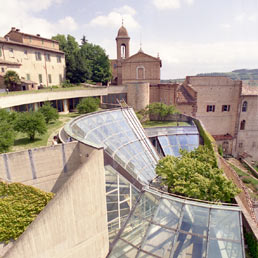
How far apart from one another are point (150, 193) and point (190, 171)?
12.5ft

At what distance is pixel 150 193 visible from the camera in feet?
43.1

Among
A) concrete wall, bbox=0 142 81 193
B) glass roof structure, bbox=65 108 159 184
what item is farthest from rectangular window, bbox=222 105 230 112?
concrete wall, bbox=0 142 81 193

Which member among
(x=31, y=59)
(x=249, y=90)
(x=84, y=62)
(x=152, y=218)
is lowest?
(x=152, y=218)

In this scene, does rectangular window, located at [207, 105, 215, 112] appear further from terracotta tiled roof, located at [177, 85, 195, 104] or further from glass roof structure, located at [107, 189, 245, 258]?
glass roof structure, located at [107, 189, 245, 258]

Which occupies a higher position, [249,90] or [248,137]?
[249,90]

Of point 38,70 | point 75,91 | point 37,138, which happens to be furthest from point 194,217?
point 38,70

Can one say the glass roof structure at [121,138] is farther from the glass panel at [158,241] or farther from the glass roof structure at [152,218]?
the glass panel at [158,241]

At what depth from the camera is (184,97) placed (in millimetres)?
41031

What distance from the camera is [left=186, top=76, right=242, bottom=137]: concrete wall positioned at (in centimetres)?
→ 4084

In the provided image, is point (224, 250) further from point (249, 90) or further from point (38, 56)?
point (38, 56)

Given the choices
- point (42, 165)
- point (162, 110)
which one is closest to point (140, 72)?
point (162, 110)

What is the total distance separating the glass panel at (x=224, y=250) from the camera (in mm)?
9820

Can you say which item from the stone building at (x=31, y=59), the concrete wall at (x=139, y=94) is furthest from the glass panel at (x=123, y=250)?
the stone building at (x=31, y=59)

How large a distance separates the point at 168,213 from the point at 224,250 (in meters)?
3.03
